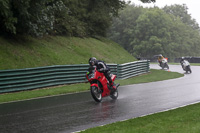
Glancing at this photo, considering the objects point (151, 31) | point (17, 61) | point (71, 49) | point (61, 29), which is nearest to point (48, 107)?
point (17, 61)

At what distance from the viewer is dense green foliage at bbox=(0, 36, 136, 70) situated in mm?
19656

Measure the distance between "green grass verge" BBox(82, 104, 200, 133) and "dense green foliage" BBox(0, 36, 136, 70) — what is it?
11.9m

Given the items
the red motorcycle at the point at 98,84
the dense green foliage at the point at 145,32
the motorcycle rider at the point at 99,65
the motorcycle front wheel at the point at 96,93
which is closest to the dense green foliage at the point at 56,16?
the motorcycle rider at the point at 99,65

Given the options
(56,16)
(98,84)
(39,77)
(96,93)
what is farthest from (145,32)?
(96,93)

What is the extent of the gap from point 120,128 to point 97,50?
964 inches

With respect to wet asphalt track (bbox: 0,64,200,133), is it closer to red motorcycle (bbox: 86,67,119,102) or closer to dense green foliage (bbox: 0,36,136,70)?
red motorcycle (bbox: 86,67,119,102)

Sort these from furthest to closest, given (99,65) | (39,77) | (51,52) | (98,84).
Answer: (51,52)
(39,77)
(98,84)
(99,65)

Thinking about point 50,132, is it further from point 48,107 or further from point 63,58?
point 63,58

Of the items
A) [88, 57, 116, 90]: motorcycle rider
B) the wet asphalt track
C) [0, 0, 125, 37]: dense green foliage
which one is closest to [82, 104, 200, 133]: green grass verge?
the wet asphalt track

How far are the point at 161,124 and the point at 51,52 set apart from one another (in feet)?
57.7

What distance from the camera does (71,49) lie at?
90.8 feet

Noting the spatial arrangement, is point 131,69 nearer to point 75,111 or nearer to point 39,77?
point 39,77

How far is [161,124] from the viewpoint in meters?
7.14

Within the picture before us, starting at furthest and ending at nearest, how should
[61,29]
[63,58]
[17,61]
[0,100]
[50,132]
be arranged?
[61,29], [63,58], [17,61], [0,100], [50,132]
